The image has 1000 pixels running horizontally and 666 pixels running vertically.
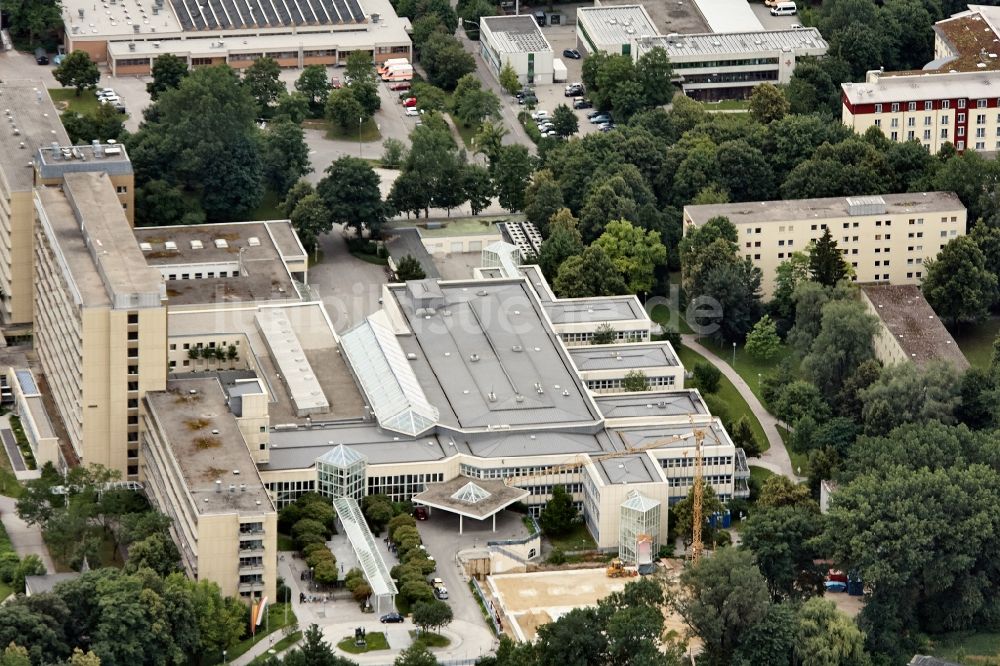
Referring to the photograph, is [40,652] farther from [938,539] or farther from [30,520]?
[938,539]

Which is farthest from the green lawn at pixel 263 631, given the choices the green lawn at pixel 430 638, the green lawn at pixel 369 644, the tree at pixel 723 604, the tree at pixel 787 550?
the tree at pixel 787 550

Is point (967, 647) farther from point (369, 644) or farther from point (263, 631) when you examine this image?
point (263, 631)

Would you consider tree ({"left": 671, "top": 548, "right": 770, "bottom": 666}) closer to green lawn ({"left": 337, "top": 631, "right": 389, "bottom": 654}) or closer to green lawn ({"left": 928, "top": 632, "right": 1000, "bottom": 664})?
green lawn ({"left": 928, "top": 632, "right": 1000, "bottom": 664})

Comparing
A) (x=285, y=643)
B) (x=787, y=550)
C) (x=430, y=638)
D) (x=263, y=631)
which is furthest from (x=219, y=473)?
(x=787, y=550)

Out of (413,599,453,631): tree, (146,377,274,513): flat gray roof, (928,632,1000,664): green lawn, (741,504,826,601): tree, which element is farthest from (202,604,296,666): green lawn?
(928,632,1000,664): green lawn

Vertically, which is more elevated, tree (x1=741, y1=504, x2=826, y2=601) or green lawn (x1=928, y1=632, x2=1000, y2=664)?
tree (x1=741, y1=504, x2=826, y2=601)

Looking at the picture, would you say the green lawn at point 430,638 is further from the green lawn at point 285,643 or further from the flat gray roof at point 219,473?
the flat gray roof at point 219,473

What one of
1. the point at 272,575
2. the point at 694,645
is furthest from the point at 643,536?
the point at 272,575
